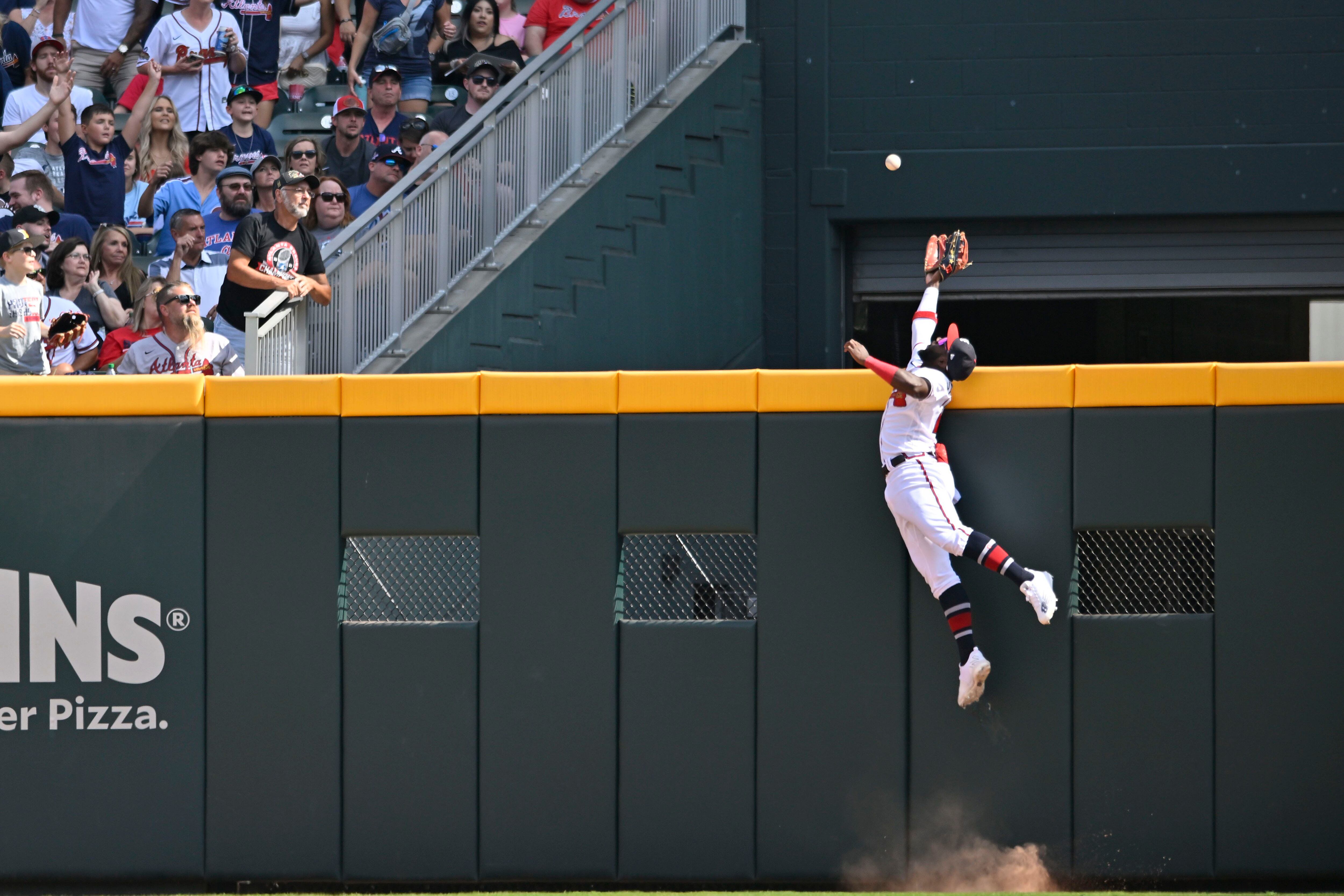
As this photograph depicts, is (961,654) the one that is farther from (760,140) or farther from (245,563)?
(760,140)

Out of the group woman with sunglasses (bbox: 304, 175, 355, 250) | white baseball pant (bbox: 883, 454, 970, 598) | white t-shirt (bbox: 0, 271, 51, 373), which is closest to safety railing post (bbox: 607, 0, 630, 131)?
woman with sunglasses (bbox: 304, 175, 355, 250)

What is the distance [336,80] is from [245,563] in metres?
7.66

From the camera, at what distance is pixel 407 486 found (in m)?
6.61

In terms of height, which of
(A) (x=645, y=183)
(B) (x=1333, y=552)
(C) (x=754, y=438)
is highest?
(A) (x=645, y=183)

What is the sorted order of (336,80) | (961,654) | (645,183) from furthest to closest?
(336,80), (645,183), (961,654)

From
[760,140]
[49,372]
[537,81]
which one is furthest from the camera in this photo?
[760,140]

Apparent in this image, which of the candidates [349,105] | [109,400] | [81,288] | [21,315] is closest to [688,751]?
[109,400]

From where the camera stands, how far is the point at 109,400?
6.63 metres

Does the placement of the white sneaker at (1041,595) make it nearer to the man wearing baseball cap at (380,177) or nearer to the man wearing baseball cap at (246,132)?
the man wearing baseball cap at (380,177)

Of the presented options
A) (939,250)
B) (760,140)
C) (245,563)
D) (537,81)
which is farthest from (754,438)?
(760,140)

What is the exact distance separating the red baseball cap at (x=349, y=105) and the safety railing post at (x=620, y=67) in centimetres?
216

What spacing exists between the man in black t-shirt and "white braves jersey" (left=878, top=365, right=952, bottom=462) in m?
4.04

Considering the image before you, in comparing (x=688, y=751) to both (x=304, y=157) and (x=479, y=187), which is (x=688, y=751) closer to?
(x=479, y=187)

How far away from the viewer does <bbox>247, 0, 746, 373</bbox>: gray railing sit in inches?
367
